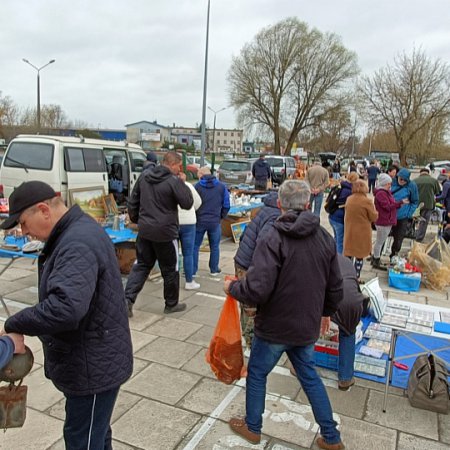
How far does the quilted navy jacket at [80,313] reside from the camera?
4.91 ft

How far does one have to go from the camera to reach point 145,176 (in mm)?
4332

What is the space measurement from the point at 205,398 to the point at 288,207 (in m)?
1.67

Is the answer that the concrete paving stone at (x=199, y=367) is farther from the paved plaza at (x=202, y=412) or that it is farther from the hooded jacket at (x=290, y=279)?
the hooded jacket at (x=290, y=279)

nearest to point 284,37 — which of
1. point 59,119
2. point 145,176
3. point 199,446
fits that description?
point 59,119

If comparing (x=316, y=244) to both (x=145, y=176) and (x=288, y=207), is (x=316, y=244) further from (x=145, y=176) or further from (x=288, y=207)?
(x=145, y=176)

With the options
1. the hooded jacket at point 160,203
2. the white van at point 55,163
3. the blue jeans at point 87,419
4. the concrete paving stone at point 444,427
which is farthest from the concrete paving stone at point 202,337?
the white van at point 55,163

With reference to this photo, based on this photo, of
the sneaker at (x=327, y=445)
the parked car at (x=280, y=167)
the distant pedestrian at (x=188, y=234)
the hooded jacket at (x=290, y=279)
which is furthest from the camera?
the parked car at (x=280, y=167)

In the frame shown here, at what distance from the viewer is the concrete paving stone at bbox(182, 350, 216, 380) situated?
341 cm

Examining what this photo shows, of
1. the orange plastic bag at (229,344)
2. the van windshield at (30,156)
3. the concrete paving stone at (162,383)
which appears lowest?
the concrete paving stone at (162,383)

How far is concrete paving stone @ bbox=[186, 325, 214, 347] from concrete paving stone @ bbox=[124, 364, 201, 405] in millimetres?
550

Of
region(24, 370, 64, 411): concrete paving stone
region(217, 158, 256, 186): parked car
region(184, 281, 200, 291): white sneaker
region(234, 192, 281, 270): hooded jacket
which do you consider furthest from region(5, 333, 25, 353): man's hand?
region(217, 158, 256, 186): parked car

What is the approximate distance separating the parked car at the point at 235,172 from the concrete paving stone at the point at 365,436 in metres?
13.8

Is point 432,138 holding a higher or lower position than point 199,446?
higher

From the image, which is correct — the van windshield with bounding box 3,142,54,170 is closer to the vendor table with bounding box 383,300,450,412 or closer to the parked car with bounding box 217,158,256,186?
the vendor table with bounding box 383,300,450,412
